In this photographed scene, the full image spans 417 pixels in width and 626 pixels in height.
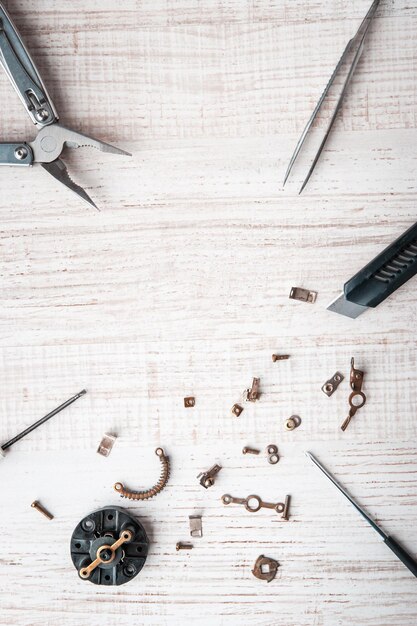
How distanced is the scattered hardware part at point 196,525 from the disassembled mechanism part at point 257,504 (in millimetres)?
62

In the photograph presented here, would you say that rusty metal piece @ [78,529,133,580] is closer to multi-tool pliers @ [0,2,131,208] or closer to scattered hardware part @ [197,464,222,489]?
scattered hardware part @ [197,464,222,489]

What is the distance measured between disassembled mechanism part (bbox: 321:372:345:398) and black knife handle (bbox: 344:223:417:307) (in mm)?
154

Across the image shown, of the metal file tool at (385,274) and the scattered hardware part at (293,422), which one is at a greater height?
the metal file tool at (385,274)

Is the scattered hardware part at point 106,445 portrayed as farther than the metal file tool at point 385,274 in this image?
Yes

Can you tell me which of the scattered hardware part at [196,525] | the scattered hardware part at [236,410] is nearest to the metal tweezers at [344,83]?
the scattered hardware part at [236,410]

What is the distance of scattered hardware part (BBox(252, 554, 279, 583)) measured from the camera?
4.10 feet

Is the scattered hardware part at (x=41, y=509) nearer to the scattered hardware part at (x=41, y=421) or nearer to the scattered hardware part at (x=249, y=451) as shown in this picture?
the scattered hardware part at (x=41, y=421)

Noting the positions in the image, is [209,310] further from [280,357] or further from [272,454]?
[272,454]

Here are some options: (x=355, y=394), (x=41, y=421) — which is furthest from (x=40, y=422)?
(x=355, y=394)

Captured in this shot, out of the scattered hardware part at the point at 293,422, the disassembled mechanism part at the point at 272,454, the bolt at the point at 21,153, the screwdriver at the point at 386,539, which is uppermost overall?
the bolt at the point at 21,153

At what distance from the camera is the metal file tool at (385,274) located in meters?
1.15

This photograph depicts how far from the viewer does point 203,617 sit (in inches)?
50.1

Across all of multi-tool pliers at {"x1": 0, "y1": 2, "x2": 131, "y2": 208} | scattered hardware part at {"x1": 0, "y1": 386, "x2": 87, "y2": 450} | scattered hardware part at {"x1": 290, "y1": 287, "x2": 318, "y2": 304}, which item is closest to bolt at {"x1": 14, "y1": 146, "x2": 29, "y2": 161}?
multi-tool pliers at {"x1": 0, "y1": 2, "x2": 131, "y2": 208}

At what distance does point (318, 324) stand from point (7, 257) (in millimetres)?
610
